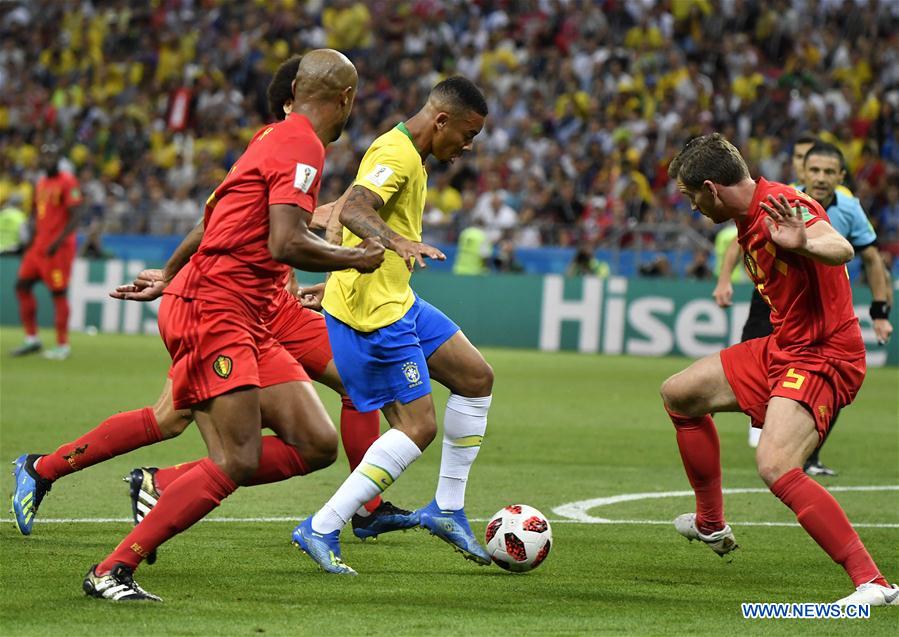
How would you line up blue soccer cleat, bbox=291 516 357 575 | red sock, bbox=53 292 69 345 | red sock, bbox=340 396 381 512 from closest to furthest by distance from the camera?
blue soccer cleat, bbox=291 516 357 575
red sock, bbox=340 396 381 512
red sock, bbox=53 292 69 345

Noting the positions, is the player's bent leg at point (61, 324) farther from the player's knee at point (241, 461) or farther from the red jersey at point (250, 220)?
the player's knee at point (241, 461)

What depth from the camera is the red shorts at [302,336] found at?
7.72 m

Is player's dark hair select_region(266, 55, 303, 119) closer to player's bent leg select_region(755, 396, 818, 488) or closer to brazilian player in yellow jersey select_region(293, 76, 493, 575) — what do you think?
brazilian player in yellow jersey select_region(293, 76, 493, 575)

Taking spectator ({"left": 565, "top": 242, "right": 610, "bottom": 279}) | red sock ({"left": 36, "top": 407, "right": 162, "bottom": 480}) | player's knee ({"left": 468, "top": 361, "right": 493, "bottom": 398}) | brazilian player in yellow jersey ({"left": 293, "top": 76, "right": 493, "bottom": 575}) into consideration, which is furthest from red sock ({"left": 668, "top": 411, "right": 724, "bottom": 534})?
spectator ({"left": 565, "top": 242, "right": 610, "bottom": 279})

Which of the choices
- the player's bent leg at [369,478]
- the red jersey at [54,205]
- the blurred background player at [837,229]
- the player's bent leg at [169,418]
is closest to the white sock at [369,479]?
the player's bent leg at [369,478]

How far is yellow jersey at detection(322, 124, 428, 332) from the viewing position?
265 inches

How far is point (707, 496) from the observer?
23.2ft

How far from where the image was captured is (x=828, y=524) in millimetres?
5957

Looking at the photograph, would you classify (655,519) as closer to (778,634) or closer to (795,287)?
(795,287)

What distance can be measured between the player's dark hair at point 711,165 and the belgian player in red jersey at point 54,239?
12800 mm

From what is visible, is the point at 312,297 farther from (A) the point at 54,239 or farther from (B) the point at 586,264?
(B) the point at 586,264

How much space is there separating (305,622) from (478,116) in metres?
2.75

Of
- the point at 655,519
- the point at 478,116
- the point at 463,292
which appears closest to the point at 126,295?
the point at 478,116

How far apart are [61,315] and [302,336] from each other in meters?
11.6
